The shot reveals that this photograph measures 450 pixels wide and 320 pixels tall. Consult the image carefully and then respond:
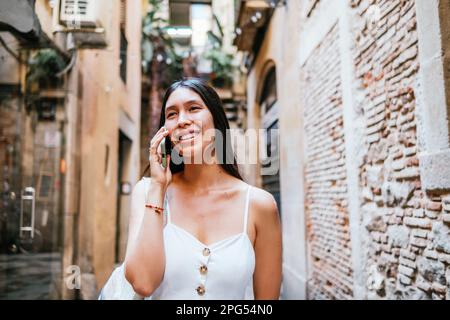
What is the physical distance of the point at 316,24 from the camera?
14.5 feet

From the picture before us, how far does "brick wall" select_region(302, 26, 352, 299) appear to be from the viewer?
150 inches

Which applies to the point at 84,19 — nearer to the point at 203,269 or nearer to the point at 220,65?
the point at 203,269

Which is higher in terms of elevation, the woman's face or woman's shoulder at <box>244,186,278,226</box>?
the woman's face

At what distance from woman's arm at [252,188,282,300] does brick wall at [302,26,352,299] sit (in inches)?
90.5

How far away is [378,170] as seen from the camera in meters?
2.98

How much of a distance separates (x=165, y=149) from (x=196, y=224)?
1.24 ft

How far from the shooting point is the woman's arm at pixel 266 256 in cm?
162

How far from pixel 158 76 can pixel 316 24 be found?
394 centimetres

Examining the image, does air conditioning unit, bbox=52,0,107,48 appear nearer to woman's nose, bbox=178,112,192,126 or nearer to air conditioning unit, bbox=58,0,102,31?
air conditioning unit, bbox=58,0,102,31

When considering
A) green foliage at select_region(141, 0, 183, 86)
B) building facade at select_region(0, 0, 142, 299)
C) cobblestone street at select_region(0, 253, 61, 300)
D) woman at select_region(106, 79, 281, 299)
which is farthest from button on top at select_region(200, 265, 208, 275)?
green foliage at select_region(141, 0, 183, 86)

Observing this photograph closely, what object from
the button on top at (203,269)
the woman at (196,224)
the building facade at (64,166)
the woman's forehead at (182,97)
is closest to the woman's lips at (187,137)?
the woman at (196,224)

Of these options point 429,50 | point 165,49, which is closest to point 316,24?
point 429,50

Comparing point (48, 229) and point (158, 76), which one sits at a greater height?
point (158, 76)
